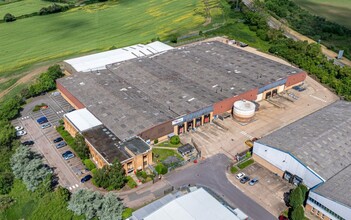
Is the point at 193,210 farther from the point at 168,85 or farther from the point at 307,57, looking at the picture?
the point at 307,57

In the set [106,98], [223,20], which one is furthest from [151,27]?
[106,98]

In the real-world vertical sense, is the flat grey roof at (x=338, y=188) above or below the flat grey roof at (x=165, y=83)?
below

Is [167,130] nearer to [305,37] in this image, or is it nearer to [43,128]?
[43,128]

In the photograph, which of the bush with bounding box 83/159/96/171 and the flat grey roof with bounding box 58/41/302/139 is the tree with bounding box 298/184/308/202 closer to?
the flat grey roof with bounding box 58/41/302/139

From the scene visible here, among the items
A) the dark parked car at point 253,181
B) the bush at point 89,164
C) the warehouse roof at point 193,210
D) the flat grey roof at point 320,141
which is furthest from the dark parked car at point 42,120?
the flat grey roof at point 320,141

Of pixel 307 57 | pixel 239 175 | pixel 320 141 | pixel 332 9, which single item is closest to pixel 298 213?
pixel 239 175

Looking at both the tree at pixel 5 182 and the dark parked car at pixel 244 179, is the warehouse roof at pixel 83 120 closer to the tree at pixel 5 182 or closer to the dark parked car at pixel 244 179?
the tree at pixel 5 182

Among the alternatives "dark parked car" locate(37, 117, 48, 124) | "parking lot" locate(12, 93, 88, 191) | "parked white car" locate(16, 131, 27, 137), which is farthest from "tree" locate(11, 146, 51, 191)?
"dark parked car" locate(37, 117, 48, 124)
